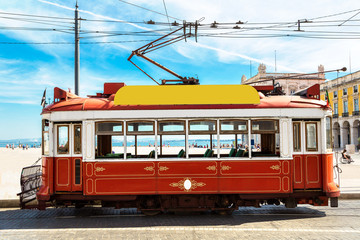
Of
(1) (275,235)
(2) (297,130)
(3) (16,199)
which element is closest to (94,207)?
(3) (16,199)

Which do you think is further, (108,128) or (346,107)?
(346,107)

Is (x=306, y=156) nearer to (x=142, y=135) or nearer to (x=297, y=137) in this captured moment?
(x=297, y=137)

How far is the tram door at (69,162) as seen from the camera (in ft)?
27.3

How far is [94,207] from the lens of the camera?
993 centimetres

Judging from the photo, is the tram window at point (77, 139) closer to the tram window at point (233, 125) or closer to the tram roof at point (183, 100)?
the tram roof at point (183, 100)

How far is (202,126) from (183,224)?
2500mm

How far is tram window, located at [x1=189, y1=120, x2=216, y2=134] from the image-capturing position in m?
8.35

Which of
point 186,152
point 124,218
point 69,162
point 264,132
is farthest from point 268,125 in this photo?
point 69,162

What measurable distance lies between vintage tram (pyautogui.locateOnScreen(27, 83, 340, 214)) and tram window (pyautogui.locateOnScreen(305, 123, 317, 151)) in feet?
0.08

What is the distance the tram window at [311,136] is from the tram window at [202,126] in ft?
8.28

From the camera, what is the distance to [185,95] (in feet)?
28.0

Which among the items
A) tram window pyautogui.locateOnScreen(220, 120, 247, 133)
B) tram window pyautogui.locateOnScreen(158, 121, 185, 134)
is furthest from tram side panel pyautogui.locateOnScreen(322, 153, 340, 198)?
tram window pyautogui.locateOnScreen(158, 121, 185, 134)

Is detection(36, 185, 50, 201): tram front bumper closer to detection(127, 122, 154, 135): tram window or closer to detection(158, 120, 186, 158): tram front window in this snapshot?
detection(127, 122, 154, 135): tram window

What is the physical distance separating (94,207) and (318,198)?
653cm
